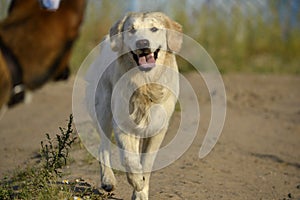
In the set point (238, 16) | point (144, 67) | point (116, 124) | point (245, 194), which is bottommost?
point (245, 194)

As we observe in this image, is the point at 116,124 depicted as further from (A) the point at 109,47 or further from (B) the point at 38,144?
(B) the point at 38,144

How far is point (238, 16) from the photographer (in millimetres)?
12258

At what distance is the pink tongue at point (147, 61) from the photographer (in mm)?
A: 4082

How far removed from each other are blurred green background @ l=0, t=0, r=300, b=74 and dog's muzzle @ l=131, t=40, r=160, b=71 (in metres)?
6.28

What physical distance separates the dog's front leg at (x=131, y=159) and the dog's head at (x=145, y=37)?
1.47ft

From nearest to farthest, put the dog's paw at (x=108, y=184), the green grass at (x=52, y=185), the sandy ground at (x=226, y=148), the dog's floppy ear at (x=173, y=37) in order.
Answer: the green grass at (x=52, y=185)
the dog's floppy ear at (x=173, y=37)
the dog's paw at (x=108, y=184)
the sandy ground at (x=226, y=148)

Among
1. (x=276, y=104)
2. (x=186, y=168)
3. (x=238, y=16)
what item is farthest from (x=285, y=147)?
(x=238, y=16)

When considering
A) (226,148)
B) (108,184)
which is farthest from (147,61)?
(226,148)

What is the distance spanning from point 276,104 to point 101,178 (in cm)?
409

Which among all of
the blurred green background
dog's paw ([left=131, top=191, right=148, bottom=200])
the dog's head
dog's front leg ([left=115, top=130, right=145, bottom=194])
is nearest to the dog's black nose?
the dog's head

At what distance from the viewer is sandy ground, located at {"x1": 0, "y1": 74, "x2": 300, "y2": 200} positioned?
15.1 ft

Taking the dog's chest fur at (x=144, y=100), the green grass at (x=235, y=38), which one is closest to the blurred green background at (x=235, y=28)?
the green grass at (x=235, y=38)

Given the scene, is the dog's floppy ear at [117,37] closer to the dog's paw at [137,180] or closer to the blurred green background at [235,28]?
the dog's paw at [137,180]

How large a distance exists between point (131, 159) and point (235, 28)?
8.49 m
